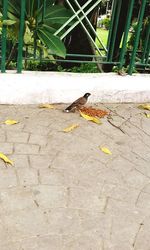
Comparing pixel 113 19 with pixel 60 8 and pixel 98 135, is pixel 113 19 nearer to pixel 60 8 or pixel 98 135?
pixel 60 8

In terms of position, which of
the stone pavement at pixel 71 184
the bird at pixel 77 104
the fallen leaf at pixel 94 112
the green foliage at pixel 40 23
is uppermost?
the green foliage at pixel 40 23

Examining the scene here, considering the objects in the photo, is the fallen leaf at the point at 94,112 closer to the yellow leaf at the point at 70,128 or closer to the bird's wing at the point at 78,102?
the bird's wing at the point at 78,102

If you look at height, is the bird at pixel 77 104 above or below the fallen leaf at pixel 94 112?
above

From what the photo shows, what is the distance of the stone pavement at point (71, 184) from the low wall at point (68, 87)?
0.15 m

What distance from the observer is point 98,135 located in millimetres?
3641

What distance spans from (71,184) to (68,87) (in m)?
1.62

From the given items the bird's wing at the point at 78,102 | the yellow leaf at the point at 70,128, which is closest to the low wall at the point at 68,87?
the bird's wing at the point at 78,102

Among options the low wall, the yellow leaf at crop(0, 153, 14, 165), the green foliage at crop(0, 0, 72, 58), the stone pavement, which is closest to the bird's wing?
the stone pavement

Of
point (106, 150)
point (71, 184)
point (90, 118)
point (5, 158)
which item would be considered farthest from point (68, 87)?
point (71, 184)

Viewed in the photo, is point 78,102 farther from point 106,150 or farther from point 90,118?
point 106,150

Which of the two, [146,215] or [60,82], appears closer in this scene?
[146,215]

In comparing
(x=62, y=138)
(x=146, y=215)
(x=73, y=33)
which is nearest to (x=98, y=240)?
(x=146, y=215)

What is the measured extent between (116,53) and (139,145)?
2.31 meters

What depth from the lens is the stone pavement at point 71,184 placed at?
2.29 meters
